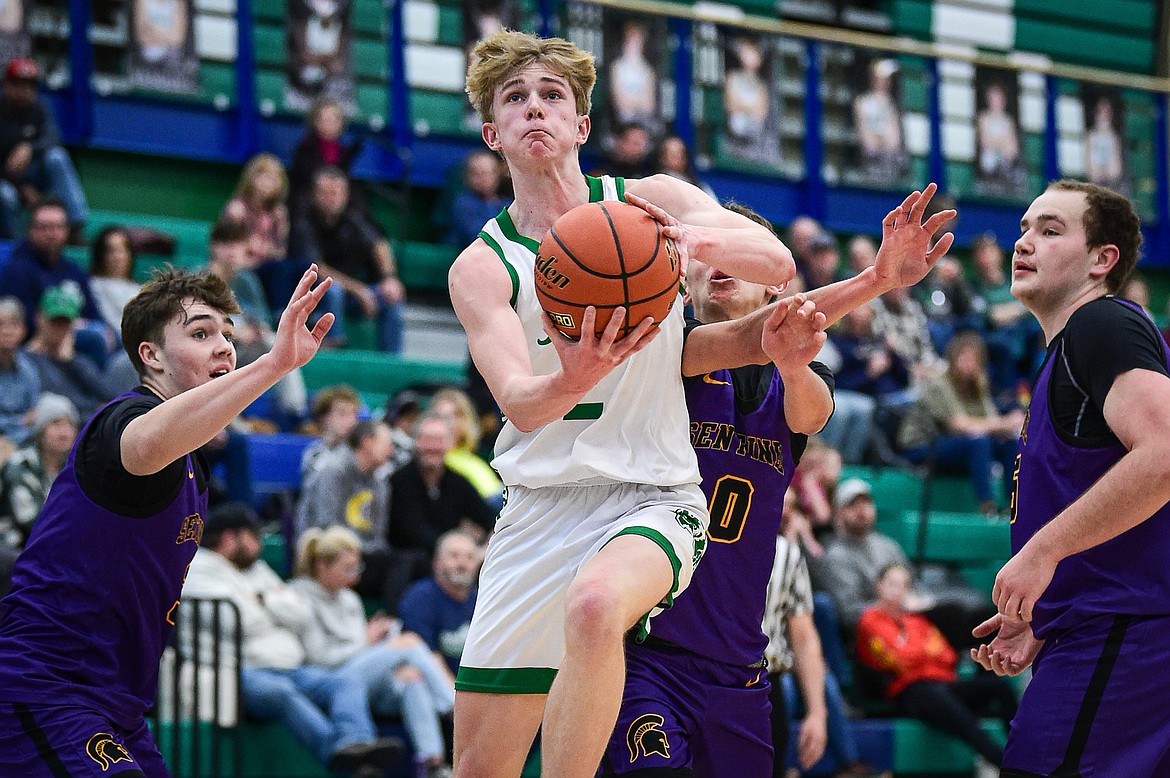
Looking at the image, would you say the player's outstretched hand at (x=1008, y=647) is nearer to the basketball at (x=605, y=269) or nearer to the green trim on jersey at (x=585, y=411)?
the green trim on jersey at (x=585, y=411)

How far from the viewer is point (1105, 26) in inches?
726

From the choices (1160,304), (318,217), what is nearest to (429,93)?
(318,217)

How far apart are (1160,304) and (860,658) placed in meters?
9.39

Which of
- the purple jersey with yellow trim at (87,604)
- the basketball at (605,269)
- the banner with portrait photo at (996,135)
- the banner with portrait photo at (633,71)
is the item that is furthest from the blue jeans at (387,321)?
the basketball at (605,269)

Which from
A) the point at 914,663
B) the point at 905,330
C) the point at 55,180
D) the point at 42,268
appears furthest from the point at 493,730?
the point at 905,330

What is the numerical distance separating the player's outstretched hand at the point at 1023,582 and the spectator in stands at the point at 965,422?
779cm

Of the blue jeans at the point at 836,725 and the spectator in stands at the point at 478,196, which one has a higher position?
the spectator in stands at the point at 478,196

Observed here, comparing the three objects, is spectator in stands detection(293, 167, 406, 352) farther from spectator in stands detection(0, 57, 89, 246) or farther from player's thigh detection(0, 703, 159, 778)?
player's thigh detection(0, 703, 159, 778)

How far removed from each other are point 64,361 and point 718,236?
233 inches

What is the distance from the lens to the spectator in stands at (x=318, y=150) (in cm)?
1158

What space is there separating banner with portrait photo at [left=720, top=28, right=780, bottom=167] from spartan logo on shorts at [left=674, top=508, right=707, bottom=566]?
10.5 m

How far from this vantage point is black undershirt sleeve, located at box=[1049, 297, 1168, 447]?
13.8ft

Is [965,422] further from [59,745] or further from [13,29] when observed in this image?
[59,745]

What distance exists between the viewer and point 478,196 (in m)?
12.3
